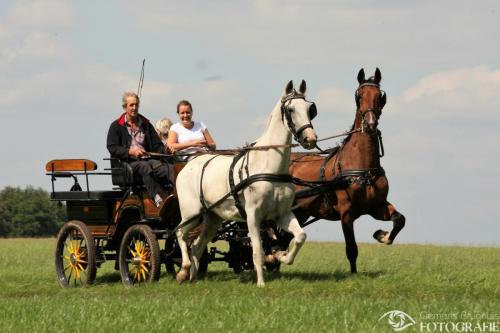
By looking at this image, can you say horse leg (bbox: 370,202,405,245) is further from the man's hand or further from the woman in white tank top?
the man's hand

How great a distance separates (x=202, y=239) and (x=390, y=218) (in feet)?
9.65

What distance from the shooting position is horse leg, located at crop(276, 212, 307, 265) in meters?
12.7

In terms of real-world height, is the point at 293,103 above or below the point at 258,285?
above

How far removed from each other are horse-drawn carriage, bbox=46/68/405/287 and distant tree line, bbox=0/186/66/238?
2721 inches

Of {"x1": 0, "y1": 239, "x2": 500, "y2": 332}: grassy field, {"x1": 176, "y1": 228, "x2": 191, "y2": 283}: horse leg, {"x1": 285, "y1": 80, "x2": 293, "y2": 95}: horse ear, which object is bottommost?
{"x1": 0, "y1": 239, "x2": 500, "y2": 332}: grassy field

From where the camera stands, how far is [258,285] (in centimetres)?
1320

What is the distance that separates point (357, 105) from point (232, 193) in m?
2.62

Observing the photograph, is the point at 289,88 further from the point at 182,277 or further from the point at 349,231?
the point at 182,277

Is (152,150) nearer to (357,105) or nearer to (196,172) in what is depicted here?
(196,172)

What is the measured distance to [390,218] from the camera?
14.8m

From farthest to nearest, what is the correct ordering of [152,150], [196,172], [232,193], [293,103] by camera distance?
[152,150], [196,172], [232,193], [293,103]

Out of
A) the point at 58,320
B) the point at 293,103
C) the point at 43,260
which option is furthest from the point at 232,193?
the point at 43,260

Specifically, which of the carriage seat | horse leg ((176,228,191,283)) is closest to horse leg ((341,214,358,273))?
horse leg ((176,228,191,283))

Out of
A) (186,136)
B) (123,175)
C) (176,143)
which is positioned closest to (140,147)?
(123,175)
